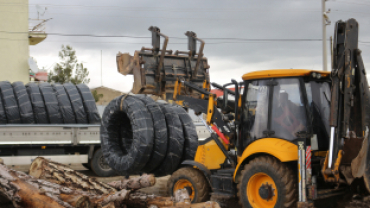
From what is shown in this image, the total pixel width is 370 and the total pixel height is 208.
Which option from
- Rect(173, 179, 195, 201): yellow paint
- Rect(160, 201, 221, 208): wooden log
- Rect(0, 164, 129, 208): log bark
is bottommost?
Rect(173, 179, 195, 201): yellow paint

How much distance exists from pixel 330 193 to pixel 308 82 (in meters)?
1.63

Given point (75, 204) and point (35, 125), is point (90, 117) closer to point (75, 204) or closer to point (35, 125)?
point (35, 125)

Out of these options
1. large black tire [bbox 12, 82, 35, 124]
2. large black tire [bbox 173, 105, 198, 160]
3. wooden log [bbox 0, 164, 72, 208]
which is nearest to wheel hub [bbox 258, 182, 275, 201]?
wooden log [bbox 0, 164, 72, 208]

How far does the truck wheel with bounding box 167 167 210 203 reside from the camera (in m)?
6.99

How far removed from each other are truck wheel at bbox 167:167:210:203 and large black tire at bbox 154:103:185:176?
148cm

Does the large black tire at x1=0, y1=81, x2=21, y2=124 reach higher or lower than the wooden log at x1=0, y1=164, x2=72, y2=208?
higher

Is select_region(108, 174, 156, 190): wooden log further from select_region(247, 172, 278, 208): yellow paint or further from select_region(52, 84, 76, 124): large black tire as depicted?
select_region(52, 84, 76, 124): large black tire

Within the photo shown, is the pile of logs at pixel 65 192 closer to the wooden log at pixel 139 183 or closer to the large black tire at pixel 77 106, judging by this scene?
the wooden log at pixel 139 183

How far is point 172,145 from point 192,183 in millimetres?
1857

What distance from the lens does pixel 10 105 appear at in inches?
417

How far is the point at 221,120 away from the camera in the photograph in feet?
23.4

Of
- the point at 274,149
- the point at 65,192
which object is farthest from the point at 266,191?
the point at 65,192

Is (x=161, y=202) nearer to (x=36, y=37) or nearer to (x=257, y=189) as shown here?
(x=257, y=189)

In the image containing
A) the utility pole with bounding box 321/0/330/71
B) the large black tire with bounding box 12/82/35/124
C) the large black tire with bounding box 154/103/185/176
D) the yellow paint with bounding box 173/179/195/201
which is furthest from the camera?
the utility pole with bounding box 321/0/330/71
